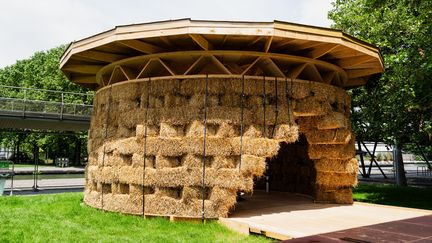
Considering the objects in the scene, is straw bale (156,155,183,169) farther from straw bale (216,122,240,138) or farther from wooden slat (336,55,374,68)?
wooden slat (336,55,374,68)

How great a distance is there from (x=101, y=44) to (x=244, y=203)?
696 centimetres

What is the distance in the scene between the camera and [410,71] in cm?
1427

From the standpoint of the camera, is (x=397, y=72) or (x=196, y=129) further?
(x=397, y=72)

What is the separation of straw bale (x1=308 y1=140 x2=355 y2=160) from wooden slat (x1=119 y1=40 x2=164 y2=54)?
574 cm

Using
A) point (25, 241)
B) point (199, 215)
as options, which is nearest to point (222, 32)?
point (199, 215)

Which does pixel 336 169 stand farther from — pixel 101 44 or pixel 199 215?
pixel 101 44

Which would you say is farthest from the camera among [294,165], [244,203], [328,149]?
[294,165]

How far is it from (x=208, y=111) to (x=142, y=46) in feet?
Answer: 8.94

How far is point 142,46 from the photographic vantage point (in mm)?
10695

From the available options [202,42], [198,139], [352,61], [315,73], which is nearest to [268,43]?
[202,42]

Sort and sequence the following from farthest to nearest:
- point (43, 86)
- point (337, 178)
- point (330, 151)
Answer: point (43, 86)
point (337, 178)
point (330, 151)

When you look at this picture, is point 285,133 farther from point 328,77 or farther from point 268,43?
point 328,77

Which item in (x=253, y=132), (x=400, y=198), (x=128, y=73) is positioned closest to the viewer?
(x=253, y=132)

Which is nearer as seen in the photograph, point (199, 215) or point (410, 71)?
point (199, 215)
